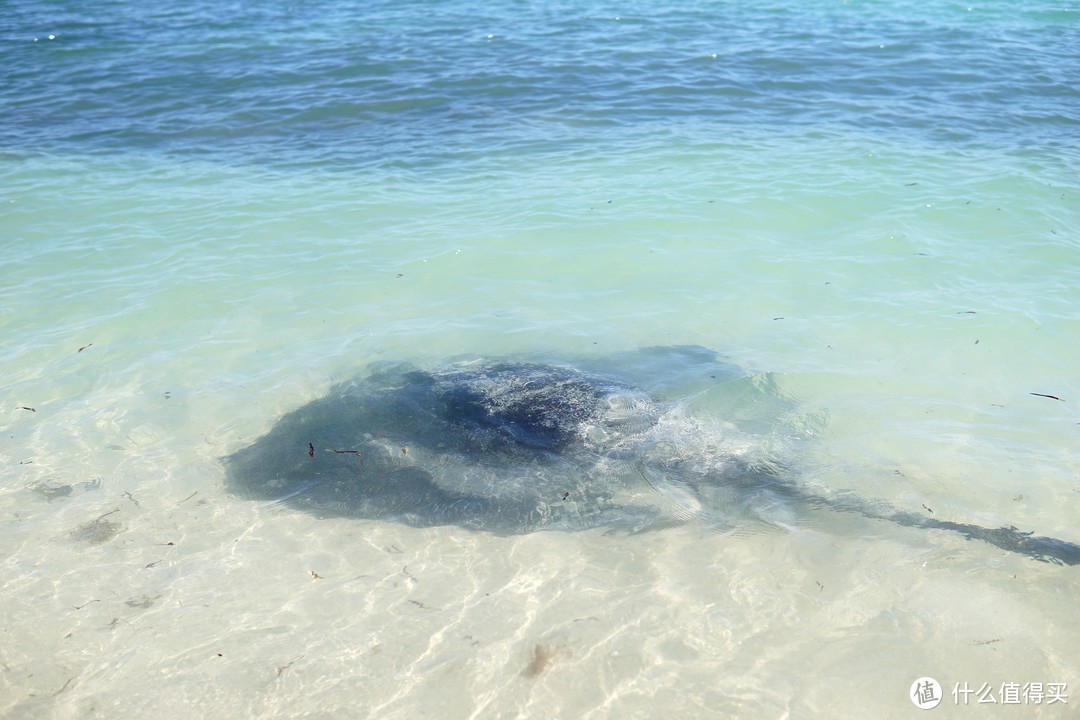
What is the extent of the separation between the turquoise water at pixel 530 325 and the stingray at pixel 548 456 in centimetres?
19

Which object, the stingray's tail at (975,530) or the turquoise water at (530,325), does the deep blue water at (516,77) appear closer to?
the turquoise water at (530,325)

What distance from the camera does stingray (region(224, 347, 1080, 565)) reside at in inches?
206

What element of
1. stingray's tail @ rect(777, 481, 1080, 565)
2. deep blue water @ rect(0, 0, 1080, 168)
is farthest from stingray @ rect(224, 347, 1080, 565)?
deep blue water @ rect(0, 0, 1080, 168)

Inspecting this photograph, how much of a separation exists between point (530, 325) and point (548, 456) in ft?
7.91

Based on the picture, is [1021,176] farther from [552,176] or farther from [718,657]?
[718,657]

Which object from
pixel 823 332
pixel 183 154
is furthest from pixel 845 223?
pixel 183 154

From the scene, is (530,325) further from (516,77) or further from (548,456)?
(516,77)

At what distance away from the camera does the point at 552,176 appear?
37.0 feet

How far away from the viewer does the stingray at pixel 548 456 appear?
206 inches

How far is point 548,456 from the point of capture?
5.78 meters

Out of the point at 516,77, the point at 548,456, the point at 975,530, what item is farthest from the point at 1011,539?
the point at 516,77

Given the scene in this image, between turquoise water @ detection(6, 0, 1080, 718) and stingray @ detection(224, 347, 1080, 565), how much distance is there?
0.19 metres

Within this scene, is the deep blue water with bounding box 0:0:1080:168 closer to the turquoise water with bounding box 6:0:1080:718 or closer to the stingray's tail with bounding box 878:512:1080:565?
the turquoise water with bounding box 6:0:1080:718

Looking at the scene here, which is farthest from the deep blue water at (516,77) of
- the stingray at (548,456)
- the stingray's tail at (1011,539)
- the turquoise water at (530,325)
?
the stingray's tail at (1011,539)
